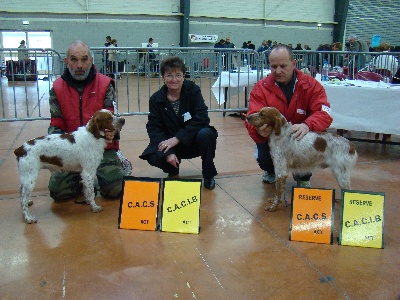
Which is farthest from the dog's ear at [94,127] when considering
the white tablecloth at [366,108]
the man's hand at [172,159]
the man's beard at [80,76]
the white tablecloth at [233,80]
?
the white tablecloth at [233,80]

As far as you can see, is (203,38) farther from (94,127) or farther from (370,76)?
(94,127)

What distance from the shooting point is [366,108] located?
16.0 feet

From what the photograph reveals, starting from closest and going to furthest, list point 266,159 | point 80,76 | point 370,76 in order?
point 80,76 < point 266,159 < point 370,76

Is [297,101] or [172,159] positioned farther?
[172,159]

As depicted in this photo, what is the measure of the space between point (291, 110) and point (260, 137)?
334mm

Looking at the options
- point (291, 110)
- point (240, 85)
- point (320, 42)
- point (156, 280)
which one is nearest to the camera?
point (156, 280)

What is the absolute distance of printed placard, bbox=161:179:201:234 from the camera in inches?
107

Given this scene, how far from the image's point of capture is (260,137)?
3281mm

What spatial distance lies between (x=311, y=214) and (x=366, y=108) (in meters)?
2.76

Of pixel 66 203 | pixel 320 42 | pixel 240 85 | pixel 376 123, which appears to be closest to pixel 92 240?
pixel 66 203

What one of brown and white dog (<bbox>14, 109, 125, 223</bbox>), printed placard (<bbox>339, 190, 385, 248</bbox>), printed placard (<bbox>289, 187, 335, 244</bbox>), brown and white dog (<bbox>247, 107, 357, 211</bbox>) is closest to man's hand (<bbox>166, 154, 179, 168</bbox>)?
brown and white dog (<bbox>14, 109, 125, 223</bbox>)

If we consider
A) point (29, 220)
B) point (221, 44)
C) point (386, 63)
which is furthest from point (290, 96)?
point (221, 44)

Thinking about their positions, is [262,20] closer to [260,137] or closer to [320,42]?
[320,42]

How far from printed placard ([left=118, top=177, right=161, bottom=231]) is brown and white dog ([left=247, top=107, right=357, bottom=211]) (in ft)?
2.93
